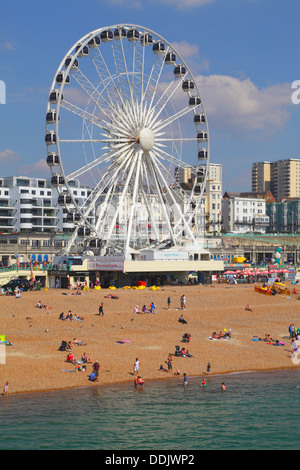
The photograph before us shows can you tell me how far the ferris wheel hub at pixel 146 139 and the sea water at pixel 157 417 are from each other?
40.0 metres

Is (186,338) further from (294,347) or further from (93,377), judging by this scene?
(93,377)

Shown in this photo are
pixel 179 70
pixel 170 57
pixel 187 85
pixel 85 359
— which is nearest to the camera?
pixel 85 359

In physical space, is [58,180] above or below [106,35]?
below

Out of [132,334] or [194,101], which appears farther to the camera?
[194,101]

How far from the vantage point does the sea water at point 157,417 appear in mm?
28719

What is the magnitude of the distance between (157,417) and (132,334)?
57.0ft

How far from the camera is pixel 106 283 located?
7344 cm

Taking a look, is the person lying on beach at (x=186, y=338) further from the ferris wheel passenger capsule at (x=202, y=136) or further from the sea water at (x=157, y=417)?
the ferris wheel passenger capsule at (x=202, y=136)

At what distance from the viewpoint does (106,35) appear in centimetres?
7175

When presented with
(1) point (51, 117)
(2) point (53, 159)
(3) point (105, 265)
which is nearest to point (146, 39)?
(1) point (51, 117)

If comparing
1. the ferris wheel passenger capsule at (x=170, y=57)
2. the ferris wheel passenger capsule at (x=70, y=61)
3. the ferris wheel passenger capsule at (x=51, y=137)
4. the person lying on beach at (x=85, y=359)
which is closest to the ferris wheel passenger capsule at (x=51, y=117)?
the ferris wheel passenger capsule at (x=51, y=137)

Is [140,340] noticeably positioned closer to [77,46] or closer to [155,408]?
[155,408]

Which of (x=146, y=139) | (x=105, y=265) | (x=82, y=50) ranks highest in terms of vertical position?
(x=82, y=50)
